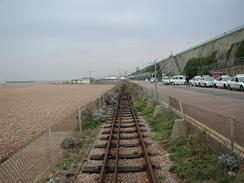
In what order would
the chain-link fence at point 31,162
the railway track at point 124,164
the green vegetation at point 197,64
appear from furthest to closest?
the green vegetation at point 197,64, the railway track at point 124,164, the chain-link fence at point 31,162

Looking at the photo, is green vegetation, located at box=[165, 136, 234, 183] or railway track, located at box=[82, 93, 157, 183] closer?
green vegetation, located at box=[165, 136, 234, 183]

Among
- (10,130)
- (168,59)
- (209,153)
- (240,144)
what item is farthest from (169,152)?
(168,59)

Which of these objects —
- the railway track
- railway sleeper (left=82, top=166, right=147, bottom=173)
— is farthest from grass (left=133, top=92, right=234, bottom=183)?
railway sleeper (left=82, top=166, right=147, bottom=173)

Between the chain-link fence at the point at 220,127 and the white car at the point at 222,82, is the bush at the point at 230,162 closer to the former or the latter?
the chain-link fence at the point at 220,127

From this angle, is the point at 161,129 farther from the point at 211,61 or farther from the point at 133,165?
the point at 211,61

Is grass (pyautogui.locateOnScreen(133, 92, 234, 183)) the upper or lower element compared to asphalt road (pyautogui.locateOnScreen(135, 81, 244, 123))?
lower

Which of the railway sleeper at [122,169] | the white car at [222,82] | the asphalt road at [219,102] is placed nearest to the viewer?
the railway sleeper at [122,169]

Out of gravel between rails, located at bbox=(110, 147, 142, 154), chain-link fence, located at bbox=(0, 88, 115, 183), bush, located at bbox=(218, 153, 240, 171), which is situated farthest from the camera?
gravel between rails, located at bbox=(110, 147, 142, 154)

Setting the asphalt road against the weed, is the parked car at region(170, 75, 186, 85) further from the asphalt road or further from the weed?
the weed

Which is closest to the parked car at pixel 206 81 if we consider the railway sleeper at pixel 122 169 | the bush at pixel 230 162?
the railway sleeper at pixel 122 169

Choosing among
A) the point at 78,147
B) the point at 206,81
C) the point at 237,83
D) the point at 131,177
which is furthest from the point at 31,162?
the point at 206,81

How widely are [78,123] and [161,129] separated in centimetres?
416

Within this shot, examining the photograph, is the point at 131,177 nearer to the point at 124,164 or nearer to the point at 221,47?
the point at 124,164

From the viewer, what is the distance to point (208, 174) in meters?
8.66
